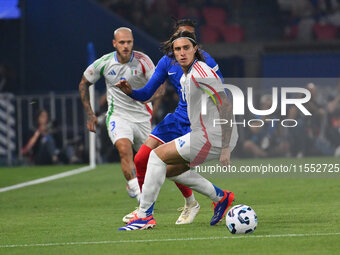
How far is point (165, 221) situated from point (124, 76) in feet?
9.43

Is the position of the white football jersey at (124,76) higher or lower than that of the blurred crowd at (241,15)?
lower

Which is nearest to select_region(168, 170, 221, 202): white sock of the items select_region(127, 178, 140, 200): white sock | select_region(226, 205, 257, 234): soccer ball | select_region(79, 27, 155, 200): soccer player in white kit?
select_region(226, 205, 257, 234): soccer ball

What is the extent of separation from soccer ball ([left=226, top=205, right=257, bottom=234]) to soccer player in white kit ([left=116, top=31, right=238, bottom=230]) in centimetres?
55

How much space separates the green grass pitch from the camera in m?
7.12

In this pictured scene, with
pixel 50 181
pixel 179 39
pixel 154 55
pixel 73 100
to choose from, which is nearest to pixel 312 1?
pixel 154 55

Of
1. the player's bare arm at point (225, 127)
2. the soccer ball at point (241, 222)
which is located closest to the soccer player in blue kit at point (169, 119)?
the player's bare arm at point (225, 127)

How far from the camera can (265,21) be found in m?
26.7

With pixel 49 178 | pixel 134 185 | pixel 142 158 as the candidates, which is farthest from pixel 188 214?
pixel 49 178

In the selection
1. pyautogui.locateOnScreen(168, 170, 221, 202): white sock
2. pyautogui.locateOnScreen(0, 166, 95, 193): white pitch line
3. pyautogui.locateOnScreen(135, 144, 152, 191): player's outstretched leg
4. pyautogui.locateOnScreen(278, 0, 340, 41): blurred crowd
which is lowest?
pyautogui.locateOnScreen(0, 166, 95, 193): white pitch line

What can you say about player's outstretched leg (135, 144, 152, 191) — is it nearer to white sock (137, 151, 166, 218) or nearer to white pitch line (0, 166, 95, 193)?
white sock (137, 151, 166, 218)

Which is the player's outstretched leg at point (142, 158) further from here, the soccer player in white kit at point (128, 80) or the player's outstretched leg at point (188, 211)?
the soccer player in white kit at point (128, 80)

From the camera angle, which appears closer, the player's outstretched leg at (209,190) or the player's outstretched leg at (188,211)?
the player's outstretched leg at (209,190)

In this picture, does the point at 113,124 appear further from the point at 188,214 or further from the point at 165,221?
the point at 188,214

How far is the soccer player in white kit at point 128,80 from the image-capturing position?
11.4 m
